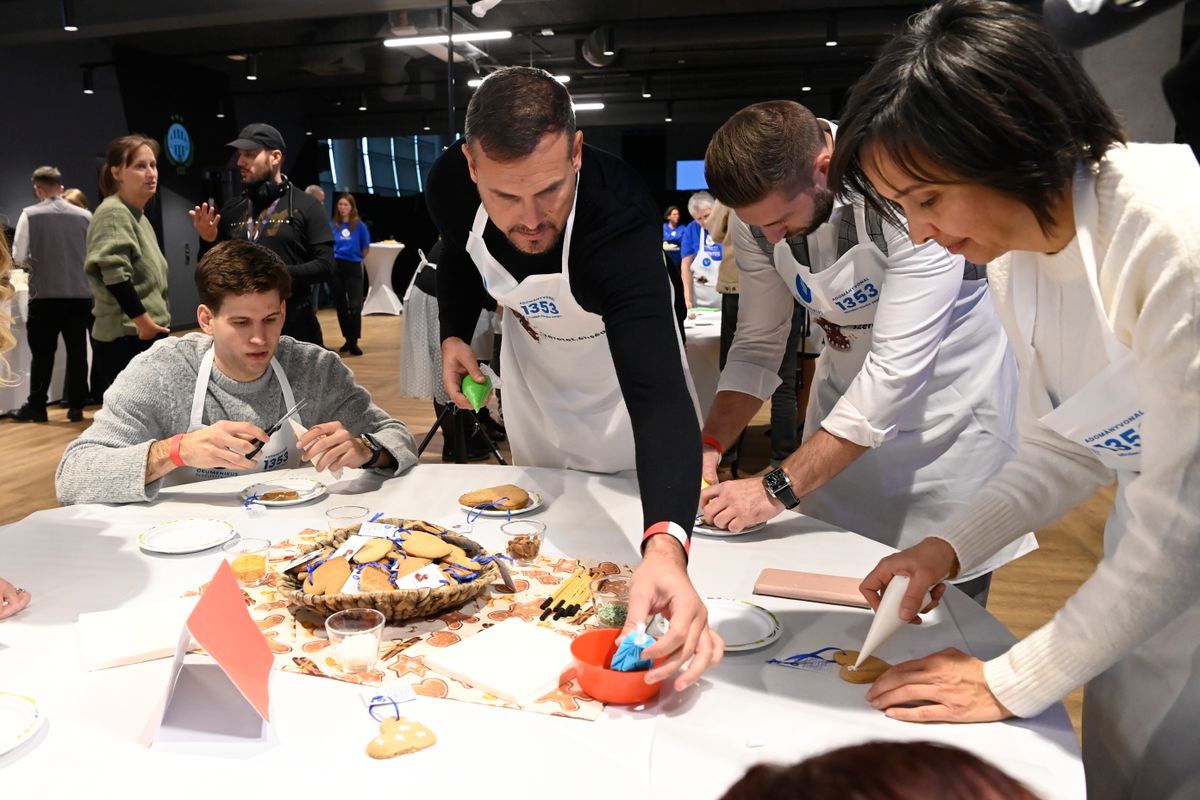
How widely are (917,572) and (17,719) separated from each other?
111 cm

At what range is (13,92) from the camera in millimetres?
9516

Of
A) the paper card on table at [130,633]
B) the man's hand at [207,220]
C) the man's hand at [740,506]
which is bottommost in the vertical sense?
the man's hand at [740,506]

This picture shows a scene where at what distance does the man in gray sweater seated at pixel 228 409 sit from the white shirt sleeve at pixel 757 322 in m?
0.78

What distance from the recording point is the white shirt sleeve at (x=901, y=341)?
5.38 ft

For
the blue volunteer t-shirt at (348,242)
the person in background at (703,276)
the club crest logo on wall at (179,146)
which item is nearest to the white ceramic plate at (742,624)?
the person in background at (703,276)

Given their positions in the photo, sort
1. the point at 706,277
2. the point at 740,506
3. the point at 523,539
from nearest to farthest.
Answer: the point at 523,539, the point at 740,506, the point at 706,277

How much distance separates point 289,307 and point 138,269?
147 centimetres

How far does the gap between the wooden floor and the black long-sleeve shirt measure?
3.74 ft

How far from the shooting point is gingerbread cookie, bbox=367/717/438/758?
95 centimetres

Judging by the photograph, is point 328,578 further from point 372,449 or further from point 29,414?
point 29,414

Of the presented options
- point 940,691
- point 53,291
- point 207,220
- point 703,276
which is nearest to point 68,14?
point 53,291

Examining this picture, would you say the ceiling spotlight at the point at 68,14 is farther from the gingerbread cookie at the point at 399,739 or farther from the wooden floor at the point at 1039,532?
the gingerbread cookie at the point at 399,739

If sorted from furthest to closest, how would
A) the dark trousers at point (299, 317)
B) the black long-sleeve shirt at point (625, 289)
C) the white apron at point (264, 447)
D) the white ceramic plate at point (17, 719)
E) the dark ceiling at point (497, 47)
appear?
the dark ceiling at point (497, 47), the dark trousers at point (299, 317), the white apron at point (264, 447), the black long-sleeve shirt at point (625, 289), the white ceramic plate at point (17, 719)

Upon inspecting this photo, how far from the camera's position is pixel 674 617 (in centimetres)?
107
